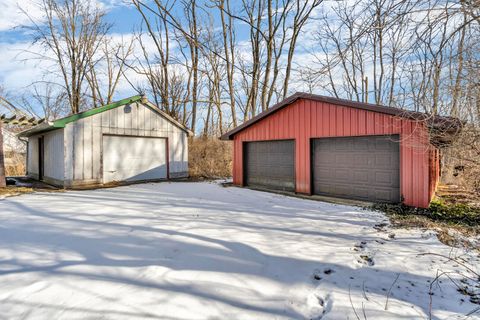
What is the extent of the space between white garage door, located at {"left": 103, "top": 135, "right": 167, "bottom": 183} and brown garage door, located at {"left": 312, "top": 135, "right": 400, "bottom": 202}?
6.64 m

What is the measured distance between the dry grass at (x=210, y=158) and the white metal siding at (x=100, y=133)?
2.28 m

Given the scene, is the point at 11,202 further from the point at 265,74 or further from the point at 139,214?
the point at 265,74

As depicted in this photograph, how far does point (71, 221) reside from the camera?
14.3 ft

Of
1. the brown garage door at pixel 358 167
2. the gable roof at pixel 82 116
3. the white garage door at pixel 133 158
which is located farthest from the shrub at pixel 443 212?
the gable roof at pixel 82 116

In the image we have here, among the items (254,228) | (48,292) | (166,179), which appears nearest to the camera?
(48,292)

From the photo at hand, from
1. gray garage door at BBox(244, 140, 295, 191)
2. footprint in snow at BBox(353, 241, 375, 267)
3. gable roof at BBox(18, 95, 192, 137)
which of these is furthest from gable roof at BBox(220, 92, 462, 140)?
gable roof at BBox(18, 95, 192, 137)

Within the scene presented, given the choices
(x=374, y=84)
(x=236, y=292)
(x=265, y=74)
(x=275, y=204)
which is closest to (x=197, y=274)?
(x=236, y=292)

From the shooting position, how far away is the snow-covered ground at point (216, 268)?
2.11m

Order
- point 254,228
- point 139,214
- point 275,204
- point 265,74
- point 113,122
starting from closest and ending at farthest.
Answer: point 254,228 < point 139,214 < point 275,204 < point 113,122 < point 265,74

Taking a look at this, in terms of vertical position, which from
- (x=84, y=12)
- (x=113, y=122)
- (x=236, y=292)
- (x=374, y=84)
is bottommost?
(x=236, y=292)

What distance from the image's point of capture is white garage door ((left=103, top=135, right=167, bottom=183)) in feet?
32.3

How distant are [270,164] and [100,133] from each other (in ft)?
20.1

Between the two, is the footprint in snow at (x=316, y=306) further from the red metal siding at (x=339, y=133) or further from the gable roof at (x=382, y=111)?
the red metal siding at (x=339, y=133)

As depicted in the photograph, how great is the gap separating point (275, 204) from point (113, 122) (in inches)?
274
